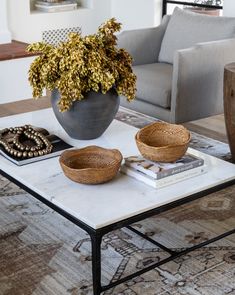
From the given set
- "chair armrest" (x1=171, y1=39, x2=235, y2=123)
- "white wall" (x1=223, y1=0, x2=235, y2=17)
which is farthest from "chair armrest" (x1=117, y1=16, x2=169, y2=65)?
"chair armrest" (x1=171, y1=39, x2=235, y2=123)

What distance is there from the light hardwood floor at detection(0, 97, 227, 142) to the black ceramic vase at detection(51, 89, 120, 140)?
1407 millimetres

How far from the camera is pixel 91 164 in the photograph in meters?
2.34

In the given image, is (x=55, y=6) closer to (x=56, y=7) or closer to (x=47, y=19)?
(x=56, y=7)

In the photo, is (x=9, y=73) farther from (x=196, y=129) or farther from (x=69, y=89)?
(x=69, y=89)

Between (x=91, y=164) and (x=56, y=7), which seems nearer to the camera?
(x=91, y=164)

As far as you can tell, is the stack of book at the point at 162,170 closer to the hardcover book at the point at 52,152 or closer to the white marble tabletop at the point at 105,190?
the white marble tabletop at the point at 105,190

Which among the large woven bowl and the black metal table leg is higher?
the large woven bowl

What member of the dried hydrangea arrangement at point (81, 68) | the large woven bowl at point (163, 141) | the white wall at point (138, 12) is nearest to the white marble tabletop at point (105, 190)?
the large woven bowl at point (163, 141)

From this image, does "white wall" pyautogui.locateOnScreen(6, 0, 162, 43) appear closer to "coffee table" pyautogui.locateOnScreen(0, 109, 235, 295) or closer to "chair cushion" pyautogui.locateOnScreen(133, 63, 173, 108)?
"chair cushion" pyautogui.locateOnScreen(133, 63, 173, 108)

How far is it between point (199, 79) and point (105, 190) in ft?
5.69

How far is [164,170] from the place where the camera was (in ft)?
7.29

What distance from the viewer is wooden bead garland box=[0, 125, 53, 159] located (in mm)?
2461

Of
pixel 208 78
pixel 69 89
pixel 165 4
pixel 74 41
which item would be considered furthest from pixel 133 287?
pixel 165 4

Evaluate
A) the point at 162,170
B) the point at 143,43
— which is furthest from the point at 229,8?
the point at 162,170
